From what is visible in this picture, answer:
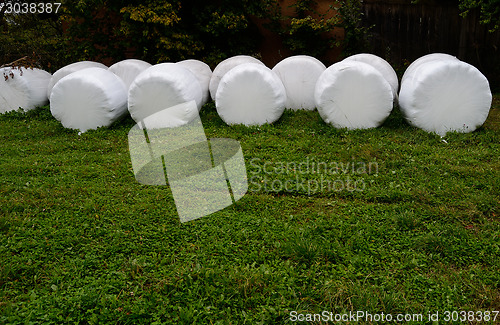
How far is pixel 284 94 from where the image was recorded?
7207 millimetres

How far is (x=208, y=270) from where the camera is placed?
10.5ft

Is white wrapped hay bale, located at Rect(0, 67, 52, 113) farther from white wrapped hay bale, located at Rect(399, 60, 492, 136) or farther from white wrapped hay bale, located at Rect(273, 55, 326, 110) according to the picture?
white wrapped hay bale, located at Rect(399, 60, 492, 136)

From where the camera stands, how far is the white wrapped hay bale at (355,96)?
21.2ft

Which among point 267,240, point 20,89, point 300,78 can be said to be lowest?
point 267,240

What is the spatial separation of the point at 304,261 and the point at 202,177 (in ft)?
6.93

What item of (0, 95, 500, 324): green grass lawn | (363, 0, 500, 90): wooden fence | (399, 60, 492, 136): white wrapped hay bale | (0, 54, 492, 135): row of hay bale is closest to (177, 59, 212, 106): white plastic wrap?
(0, 54, 492, 135): row of hay bale

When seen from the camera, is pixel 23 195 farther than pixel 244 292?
Yes

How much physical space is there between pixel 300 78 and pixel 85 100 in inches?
167

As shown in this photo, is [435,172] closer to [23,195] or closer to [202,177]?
[202,177]

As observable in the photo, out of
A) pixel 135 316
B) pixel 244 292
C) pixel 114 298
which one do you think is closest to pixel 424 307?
pixel 244 292

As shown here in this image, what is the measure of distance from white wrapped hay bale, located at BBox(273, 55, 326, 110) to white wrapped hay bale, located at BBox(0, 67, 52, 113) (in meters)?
5.28

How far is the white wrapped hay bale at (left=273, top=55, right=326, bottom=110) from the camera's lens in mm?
8141

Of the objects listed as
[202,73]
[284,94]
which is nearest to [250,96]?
[284,94]

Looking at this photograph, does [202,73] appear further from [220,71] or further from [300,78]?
[300,78]
